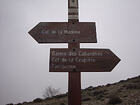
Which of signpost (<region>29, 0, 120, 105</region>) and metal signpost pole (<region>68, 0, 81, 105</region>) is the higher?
signpost (<region>29, 0, 120, 105</region>)

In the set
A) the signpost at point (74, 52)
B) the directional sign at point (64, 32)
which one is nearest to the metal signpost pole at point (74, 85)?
the signpost at point (74, 52)

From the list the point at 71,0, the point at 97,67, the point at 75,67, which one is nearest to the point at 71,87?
the point at 75,67

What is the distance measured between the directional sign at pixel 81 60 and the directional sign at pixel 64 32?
0.29 m

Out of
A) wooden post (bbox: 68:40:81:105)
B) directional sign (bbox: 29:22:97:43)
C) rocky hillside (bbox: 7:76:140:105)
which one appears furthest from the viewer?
rocky hillside (bbox: 7:76:140:105)

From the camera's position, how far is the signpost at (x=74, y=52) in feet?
13.1

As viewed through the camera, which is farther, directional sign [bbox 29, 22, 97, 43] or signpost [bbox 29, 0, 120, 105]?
directional sign [bbox 29, 22, 97, 43]

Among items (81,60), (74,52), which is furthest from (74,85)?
(74,52)

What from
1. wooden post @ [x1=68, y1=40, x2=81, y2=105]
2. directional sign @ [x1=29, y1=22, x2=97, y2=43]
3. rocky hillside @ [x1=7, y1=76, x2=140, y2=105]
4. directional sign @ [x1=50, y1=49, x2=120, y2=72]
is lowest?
rocky hillside @ [x1=7, y1=76, x2=140, y2=105]

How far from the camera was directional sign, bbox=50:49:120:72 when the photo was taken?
13.2 ft

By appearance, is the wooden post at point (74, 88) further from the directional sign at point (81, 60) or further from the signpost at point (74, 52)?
the directional sign at point (81, 60)

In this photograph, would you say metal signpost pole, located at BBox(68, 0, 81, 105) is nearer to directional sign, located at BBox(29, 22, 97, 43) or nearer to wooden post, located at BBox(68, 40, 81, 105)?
wooden post, located at BBox(68, 40, 81, 105)

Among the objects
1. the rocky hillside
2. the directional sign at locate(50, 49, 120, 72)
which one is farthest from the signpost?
the rocky hillside

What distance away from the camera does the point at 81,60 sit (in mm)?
4062

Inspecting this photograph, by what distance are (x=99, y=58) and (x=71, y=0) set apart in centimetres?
143
